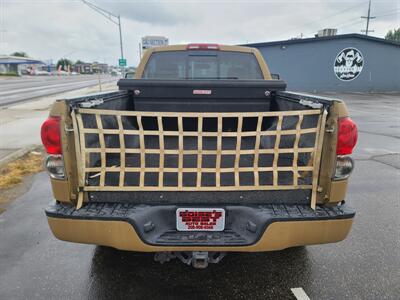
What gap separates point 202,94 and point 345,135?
5.50ft

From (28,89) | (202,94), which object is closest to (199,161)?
(202,94)

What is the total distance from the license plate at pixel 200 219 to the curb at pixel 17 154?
16.9ft

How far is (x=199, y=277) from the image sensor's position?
9.04 ft

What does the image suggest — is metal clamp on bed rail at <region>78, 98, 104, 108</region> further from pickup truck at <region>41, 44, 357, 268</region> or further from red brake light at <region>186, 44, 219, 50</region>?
red brake light at <region>186, 44, 219, 50</region>

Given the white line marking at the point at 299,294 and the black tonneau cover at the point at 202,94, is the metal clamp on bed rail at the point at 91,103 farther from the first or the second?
the white line marking at the point at 299,294

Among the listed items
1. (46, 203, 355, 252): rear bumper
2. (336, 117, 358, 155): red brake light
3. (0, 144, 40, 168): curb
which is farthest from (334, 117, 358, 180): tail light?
(0, 144, 40, 168): curb

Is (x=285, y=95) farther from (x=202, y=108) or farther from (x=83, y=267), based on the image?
(x=83, y=267)

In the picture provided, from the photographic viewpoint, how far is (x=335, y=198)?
2.24m

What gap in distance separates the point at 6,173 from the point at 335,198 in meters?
5.57

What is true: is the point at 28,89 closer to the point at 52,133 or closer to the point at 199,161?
the point at 52,133

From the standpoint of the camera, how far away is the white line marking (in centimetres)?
250

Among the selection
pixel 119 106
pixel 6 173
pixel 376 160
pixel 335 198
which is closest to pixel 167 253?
pixel 335 198

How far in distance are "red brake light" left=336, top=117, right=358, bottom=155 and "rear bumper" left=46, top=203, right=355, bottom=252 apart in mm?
456

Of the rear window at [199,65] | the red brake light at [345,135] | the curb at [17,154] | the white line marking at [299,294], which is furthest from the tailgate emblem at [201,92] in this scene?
the curb at [17,154]
